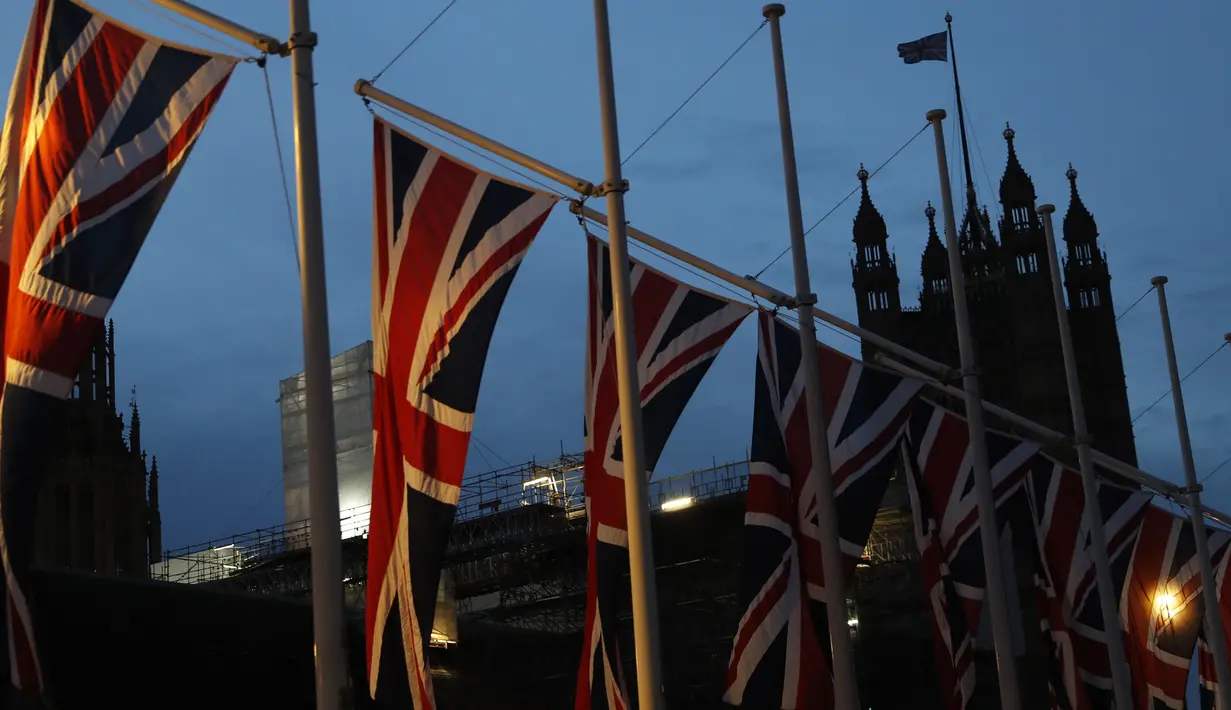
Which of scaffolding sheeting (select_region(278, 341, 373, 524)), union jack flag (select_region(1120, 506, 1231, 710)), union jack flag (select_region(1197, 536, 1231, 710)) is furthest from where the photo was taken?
scaffolding sheeting (select_region(278, 341, 373, 524))

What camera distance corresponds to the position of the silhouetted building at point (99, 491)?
63.3m

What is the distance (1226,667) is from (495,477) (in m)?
29.9

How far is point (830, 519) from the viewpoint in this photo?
1692 cm

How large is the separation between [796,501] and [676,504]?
31703 millimetres

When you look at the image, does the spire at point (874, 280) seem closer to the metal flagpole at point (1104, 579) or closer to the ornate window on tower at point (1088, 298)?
the ornate window on tower at point (1088, 298)

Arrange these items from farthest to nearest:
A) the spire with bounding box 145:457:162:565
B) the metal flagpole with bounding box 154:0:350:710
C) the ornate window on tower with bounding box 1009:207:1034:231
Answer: the ornate window on tower with bounding box 1009:207:1034:231, the spire with bounding box 145:457:162:565, the metal flagpole with bounding box 154:0:350:710

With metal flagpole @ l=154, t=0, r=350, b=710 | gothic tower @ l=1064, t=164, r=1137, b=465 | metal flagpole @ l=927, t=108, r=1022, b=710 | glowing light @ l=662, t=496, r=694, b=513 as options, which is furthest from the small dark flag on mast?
gothic tower @ l=1064, t=164, r=1137, b=465

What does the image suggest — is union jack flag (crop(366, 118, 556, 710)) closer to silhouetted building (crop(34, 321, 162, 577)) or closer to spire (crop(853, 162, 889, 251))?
silhouetted building (crop(34, 321, 162, 577))

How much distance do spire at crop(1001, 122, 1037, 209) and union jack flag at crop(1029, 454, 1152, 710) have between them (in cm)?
7023

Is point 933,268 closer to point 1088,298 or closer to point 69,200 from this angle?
point 1088,298

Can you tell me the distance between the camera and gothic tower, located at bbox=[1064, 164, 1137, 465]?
88188 mm

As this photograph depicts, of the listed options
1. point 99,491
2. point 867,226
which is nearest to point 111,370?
point 99,491

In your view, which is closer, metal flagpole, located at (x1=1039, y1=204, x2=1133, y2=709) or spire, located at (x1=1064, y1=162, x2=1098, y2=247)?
metal flagpole, located at (x1=1039, y1=204, x2=1133, y2=709)

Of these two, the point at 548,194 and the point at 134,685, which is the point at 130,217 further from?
the point at 134,685
